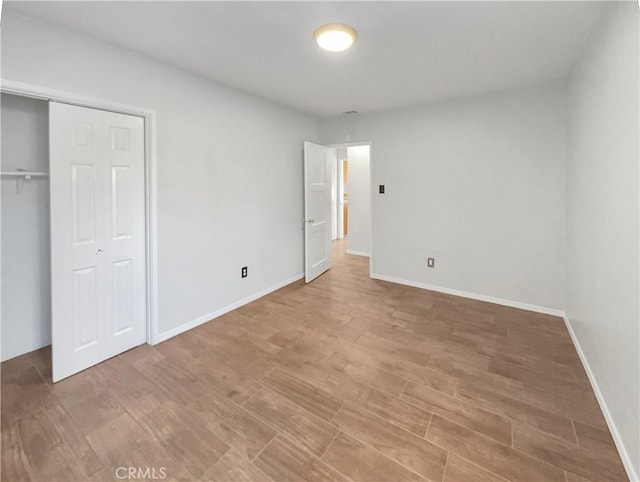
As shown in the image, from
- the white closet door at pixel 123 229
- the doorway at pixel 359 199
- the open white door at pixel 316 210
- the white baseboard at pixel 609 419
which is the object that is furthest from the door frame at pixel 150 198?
the doorway at pixel 359 199

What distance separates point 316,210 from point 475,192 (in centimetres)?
216

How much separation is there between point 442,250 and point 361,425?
2786 mm

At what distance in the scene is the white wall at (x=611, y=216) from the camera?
1.42 metres

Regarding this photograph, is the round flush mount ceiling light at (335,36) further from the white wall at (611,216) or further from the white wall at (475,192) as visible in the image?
the white wall at (475,192)

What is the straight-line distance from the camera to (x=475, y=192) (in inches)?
143

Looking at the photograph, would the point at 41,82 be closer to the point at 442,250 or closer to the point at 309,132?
the point at 309,132

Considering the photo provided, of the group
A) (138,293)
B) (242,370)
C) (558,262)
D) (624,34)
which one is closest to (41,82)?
(138,293)

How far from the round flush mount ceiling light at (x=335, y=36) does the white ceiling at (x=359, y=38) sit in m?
Result: 0.05

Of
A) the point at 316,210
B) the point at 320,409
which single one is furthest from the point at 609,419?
the point at 316,210

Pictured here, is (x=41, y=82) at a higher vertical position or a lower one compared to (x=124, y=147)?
higher

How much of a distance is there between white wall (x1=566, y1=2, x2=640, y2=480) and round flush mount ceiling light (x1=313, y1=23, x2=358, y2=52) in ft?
4.86

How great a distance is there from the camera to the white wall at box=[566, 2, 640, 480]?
1424 millimetres

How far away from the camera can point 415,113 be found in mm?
3945

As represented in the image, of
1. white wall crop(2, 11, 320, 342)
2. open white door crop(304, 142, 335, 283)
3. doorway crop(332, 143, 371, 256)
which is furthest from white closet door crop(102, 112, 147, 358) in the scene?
doorway crop(332, 143, 371, 256)
